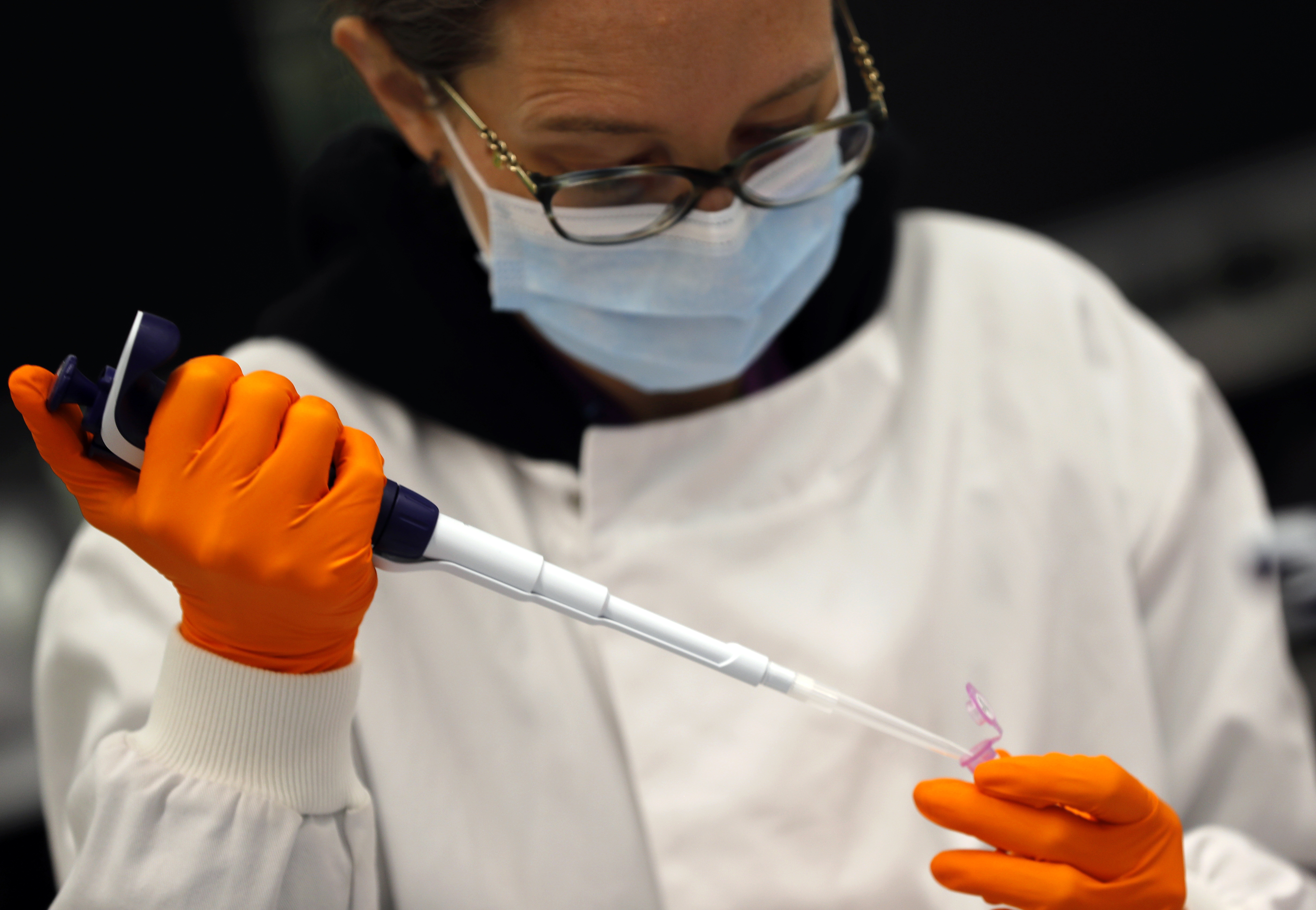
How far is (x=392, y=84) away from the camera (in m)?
1.08

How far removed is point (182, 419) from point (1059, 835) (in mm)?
793

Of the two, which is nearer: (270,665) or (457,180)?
(270,665)

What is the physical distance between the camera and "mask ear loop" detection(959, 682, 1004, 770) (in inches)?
37.5

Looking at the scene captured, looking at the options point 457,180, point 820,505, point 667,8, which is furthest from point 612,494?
point 667,8

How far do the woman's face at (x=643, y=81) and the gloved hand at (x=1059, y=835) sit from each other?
589 mm

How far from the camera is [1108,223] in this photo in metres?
2.47

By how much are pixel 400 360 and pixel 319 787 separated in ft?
1.55

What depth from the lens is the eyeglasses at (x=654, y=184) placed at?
3.21ft

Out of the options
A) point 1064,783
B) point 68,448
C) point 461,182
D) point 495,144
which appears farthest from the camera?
point 461,182

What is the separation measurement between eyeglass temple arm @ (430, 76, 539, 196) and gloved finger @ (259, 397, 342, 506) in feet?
1.06

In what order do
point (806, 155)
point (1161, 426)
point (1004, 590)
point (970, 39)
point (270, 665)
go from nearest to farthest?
point (270, 665) < point (806, 155) < point (1004, 590) < point (1161, 426) < point (970, 39)

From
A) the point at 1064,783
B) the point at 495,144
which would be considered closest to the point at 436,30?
the point at 495,144

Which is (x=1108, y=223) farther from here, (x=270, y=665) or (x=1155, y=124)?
(x=270, y=665)

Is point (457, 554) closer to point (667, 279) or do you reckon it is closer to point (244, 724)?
point (244, 724)
